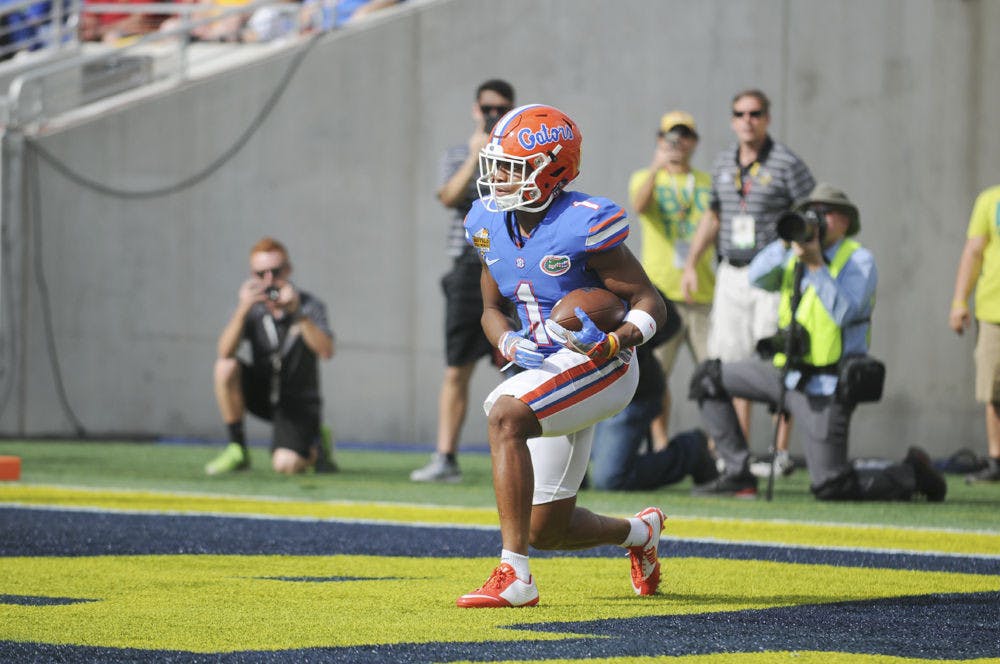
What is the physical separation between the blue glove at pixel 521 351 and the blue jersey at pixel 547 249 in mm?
41

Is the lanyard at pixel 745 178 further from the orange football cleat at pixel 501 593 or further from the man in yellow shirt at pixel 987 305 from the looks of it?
the orange football cleat at pixel 501 593

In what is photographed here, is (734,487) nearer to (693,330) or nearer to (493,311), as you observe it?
(693,330)

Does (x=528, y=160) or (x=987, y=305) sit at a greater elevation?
(x=528, y=160)

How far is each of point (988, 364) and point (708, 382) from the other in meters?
2.33

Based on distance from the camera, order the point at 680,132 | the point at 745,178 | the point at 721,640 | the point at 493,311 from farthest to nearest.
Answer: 1. the point at 680,132
2. the point at 745,178
3. the point at 493,311
4. the point at 721,640

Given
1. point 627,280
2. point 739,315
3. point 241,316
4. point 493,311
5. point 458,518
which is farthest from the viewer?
point 241,316

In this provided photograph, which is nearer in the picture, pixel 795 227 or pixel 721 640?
pixel 721 640

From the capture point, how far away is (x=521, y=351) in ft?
17.1

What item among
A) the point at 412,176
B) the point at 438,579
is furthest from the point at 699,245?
the point at 438,579

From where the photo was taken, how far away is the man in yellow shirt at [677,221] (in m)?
11.1

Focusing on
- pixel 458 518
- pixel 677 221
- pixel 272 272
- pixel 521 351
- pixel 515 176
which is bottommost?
pixel 458 518

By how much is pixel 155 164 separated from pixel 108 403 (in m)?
2.01

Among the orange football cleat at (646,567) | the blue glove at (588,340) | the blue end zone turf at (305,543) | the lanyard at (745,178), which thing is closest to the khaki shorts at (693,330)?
the lanyard at (745,178)

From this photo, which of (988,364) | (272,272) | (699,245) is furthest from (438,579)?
(988,364)
